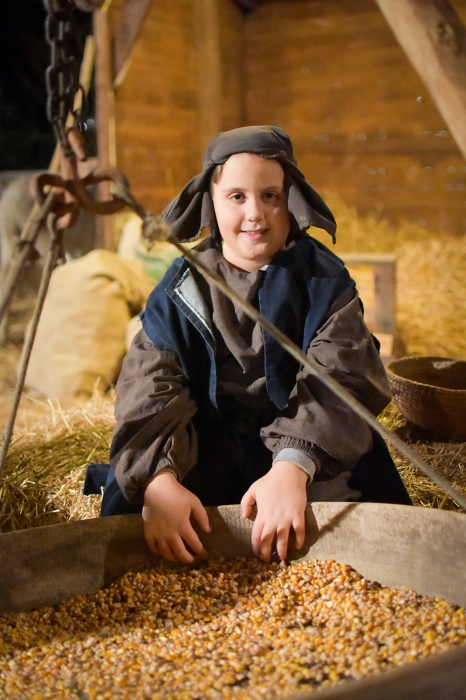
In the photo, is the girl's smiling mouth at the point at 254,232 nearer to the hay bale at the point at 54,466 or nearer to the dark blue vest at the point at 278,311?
the dark blue vest at the point at 278,311

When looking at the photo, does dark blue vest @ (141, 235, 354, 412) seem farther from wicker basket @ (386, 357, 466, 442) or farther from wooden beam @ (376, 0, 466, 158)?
wooden beam @ (376, 0, 466, 158)

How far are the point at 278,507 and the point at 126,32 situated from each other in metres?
3.78

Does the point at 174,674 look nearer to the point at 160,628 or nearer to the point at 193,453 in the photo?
the point at 160,628

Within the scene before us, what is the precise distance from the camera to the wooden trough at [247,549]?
1.33 m

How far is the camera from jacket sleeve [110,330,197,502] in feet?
5.08

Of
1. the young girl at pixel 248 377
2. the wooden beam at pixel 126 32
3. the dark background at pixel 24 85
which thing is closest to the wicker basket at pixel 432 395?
the young girl at pixel 248 377

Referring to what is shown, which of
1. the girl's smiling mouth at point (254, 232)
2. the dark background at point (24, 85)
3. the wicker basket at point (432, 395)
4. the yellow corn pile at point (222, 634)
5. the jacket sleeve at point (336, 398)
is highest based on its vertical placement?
the dark background at point (24, 85)

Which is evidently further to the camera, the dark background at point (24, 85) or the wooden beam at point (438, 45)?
the dark background at point (24, 85)

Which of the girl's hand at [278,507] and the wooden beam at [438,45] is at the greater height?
the wooden beam at [438,45]

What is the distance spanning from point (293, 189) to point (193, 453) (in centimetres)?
70

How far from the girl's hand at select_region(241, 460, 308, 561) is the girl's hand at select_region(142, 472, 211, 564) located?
118 mm

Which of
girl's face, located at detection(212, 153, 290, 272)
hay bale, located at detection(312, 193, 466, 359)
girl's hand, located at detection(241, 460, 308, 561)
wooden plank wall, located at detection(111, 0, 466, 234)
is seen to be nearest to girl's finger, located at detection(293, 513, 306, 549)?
girl's hand, located at detection(241, 460, 308, 561)

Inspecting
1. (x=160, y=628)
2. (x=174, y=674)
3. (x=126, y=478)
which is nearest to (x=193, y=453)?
(x=126, y=478)

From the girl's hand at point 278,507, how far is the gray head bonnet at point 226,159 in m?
0.58
